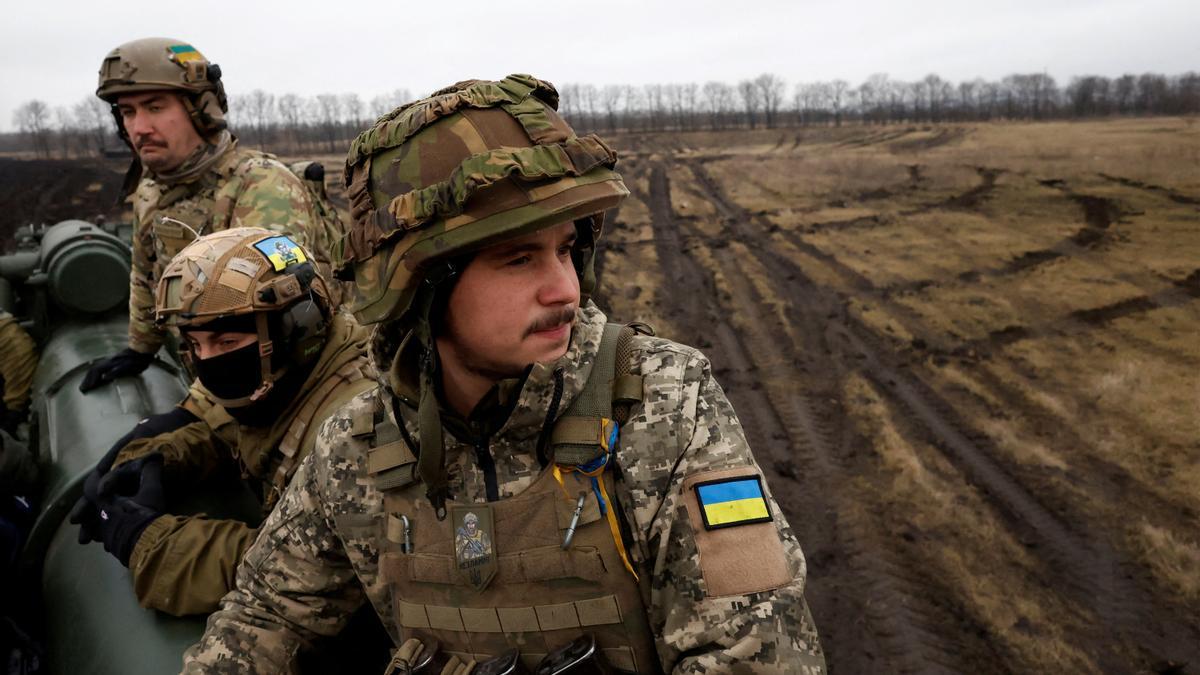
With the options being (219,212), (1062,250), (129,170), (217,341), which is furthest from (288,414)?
(1062,250)

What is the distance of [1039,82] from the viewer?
298 ft

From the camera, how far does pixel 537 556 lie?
2.07 m

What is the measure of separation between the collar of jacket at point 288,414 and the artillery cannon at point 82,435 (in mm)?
341

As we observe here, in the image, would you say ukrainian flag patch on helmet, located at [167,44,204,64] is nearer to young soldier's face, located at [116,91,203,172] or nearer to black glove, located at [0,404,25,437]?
young soldier's face, located at [116,91,203,172]

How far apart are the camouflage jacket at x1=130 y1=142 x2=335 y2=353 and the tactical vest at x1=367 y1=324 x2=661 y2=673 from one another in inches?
129

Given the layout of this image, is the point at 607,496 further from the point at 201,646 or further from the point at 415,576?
the point at 201,646

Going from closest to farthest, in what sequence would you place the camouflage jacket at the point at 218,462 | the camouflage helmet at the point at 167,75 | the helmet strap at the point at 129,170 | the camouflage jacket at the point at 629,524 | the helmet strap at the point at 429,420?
the camouflage jacket at the point at 629,524 → the helmet strap at the point at 429,420 → the camouflage jacket at the point at 218,462 → the camouflage helmet at the point at 167,75 → the helmet strap at the point at 129,170

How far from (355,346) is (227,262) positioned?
0.63 m

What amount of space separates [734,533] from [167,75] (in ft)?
15.8

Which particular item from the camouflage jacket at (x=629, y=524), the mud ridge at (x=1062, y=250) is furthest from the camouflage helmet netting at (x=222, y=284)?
the mud ridge at (x=1062, y=250)

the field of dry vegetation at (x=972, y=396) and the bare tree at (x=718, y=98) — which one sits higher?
the bare tree at (x=718, y=98)

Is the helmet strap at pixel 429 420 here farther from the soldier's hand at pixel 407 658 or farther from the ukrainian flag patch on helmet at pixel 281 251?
the ukrainian flag patch on helmet at pixel 281 251

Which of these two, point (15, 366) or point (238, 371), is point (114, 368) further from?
point (238, 371)

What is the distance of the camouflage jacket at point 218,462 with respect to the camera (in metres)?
2.85
